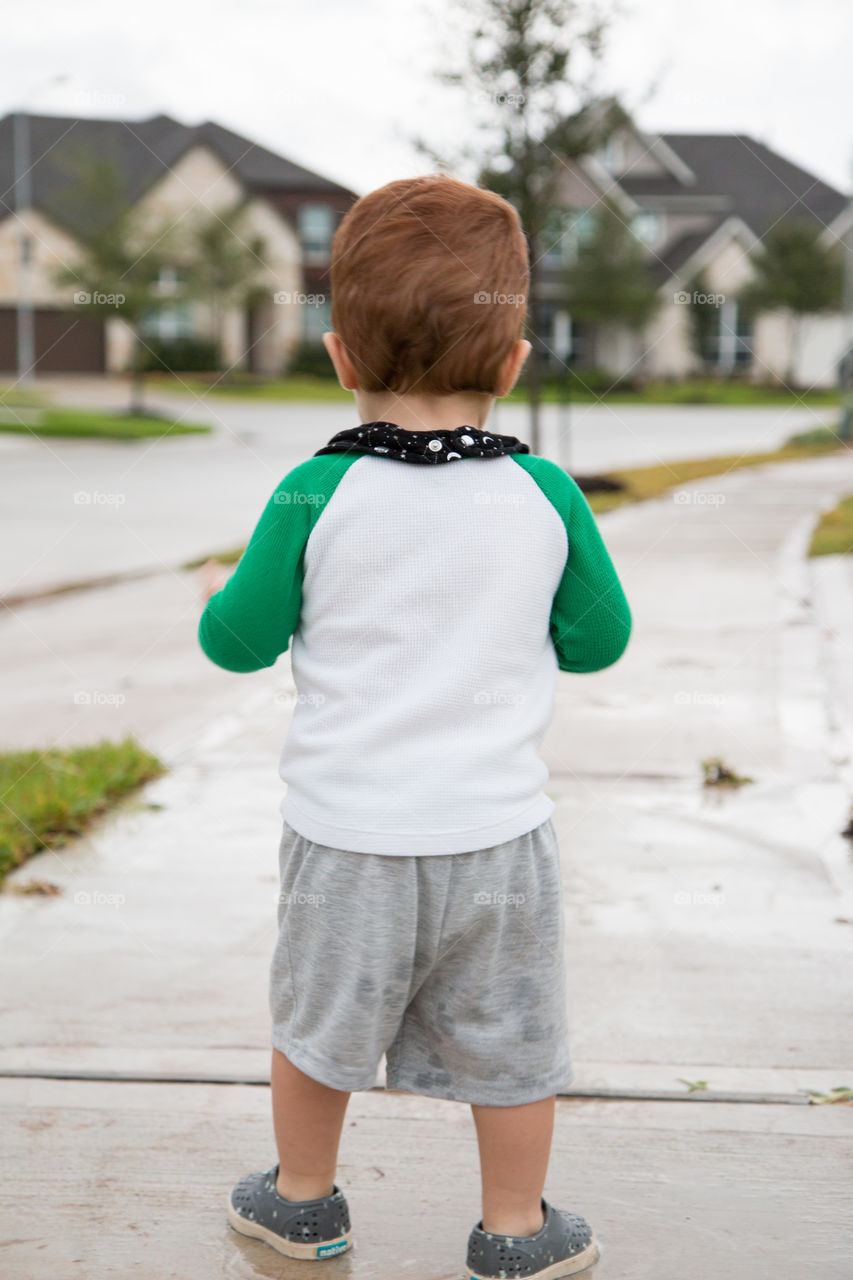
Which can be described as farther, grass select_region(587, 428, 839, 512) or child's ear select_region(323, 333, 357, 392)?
grass select_region(587, 428, 839, 512)

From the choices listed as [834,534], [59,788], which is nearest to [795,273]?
[834,534]

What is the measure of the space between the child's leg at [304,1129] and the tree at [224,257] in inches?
1331

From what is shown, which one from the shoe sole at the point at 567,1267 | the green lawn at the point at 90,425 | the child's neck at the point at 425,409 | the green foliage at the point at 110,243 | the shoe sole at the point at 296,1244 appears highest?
the child's neck at the point at 425,409

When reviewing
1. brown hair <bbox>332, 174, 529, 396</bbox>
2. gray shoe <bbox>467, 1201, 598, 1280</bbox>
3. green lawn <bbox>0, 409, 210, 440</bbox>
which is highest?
brown hair <bbox>332, 174, 529, 396</bbox>

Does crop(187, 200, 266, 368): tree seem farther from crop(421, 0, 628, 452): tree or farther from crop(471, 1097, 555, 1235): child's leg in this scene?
crop(471, 1097, 555, 1235): child's leg

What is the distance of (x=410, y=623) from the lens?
183 centimetres

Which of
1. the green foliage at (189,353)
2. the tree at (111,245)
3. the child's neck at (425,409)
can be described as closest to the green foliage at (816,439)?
the tree at (111,245)

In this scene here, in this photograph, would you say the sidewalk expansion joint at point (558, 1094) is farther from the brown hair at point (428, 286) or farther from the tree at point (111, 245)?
the tree at point (111, 245)

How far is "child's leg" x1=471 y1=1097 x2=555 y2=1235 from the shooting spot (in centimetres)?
191

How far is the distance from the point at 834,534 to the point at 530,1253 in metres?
9.67

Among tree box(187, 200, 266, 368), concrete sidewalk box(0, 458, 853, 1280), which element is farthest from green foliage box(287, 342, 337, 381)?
concrete sidewalk box(0, 458, 853, 1280)

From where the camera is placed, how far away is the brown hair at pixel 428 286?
1.83 metres

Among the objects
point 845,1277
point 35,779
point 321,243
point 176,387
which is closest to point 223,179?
point 321,243

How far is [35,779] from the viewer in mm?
4355
